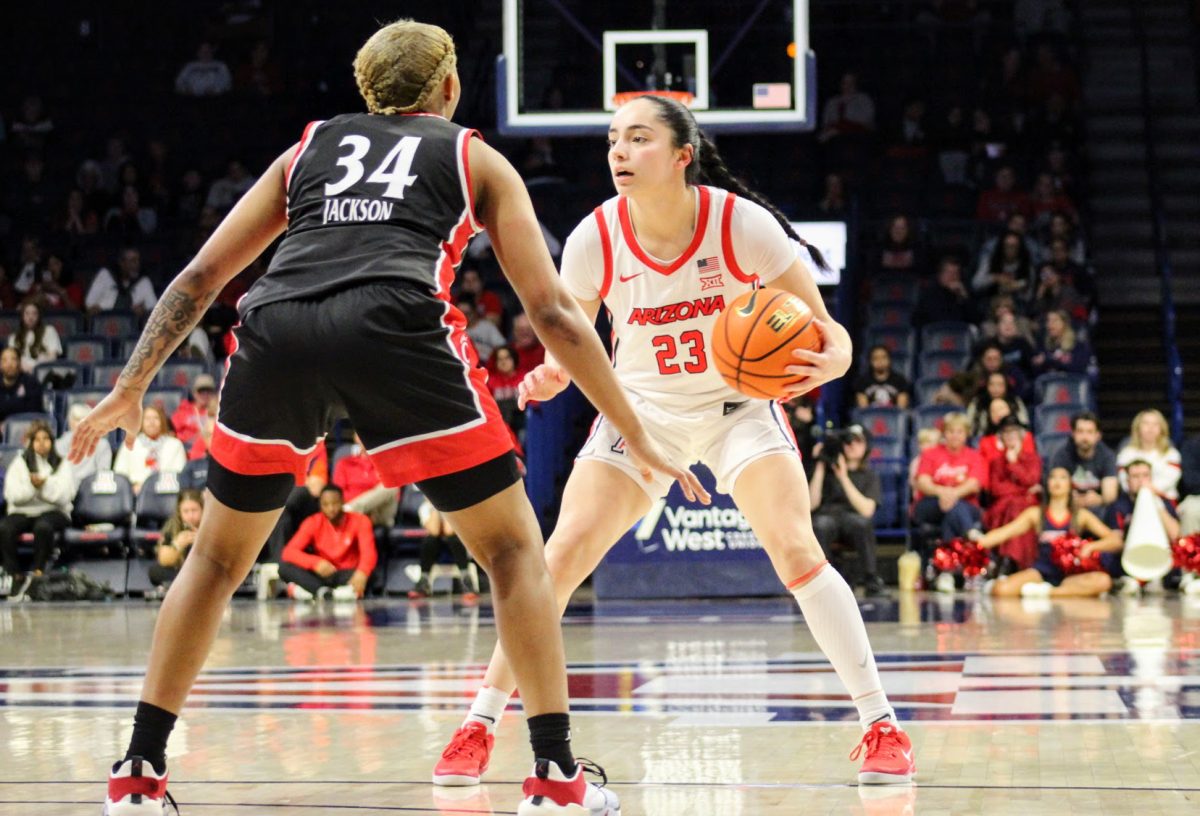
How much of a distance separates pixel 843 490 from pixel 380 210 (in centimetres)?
895

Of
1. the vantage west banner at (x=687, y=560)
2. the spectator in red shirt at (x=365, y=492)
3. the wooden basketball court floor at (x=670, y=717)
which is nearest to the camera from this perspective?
the wooden basketball court floor at (x=670, y=717)

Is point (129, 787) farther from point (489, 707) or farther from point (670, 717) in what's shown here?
point (670, 717)

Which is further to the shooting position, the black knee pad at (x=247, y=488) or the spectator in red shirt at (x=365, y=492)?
the spectator in red shirt at (x=365, y=492)

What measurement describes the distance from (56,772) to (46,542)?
8.89 m

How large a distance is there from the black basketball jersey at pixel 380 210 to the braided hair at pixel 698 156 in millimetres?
1122

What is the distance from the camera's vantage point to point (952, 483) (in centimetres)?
1251

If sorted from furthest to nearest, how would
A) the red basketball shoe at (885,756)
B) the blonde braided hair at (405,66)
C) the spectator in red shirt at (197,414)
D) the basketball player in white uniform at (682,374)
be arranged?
the spectator in red shirt at (197,414)
the basketball player in white uniform at (682,374)
the red basketball shoe at (885,756)
the blonde braided hair at (405,66)

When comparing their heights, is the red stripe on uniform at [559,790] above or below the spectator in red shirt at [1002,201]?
below

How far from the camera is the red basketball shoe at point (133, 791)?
3.57 meters

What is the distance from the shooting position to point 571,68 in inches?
516

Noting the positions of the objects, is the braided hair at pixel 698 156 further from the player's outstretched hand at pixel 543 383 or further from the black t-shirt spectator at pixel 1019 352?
the black t-shirt spectator at pixel 1019 352

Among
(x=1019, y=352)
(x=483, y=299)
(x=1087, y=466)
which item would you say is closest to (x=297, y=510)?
(x=483, y=299)

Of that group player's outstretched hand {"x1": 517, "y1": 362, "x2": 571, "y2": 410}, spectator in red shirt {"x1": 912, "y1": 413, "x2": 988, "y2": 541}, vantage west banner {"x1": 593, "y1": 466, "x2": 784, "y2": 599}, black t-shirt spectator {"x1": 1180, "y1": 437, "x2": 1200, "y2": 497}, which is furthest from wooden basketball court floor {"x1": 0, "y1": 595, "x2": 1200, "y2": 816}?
black t-shirt spectator {"x1": 1180, "y1": 437, "x2": 1200, "y2": 497}

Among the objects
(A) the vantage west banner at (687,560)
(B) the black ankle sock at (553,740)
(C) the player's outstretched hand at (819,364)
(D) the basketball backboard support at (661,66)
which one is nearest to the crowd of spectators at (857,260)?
(A) the vantage west banner at (687,560)
